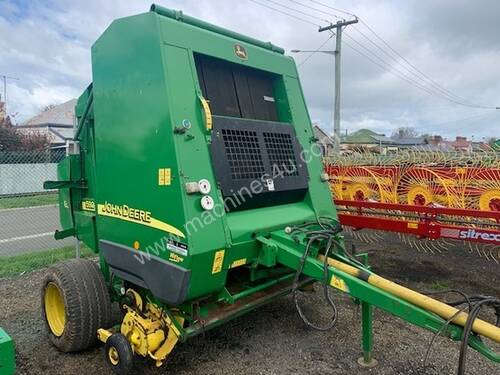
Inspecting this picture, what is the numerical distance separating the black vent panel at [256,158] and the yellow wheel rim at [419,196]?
3.34m

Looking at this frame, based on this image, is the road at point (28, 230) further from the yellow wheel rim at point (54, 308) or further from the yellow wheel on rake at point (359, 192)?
the yellow wheel on rake at point (359, 192)

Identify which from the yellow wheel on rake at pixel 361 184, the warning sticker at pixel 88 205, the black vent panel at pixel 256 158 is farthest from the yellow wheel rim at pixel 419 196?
the warning sticker at pixel 88 205

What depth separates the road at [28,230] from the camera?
757cm

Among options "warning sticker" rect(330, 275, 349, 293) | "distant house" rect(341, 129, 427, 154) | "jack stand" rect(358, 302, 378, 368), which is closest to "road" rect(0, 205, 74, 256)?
"jack stand" rect(358, 302, 378, 368)

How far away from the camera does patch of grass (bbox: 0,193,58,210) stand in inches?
533

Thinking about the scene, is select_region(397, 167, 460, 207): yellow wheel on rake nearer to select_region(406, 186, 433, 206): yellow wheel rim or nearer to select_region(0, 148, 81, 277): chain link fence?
select_region(406, 186, 433, 206): yellow wheel rim

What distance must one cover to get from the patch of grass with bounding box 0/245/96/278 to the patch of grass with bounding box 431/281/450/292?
15.7ft

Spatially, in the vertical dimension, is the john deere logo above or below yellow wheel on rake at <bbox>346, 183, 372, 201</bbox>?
above

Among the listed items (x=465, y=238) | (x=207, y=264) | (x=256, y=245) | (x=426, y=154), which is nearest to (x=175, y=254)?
(x=207, y=264)

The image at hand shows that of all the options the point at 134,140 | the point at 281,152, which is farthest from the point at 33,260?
the point at 281,152

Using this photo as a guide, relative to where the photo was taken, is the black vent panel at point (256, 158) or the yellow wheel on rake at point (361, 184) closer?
the black vent panel at point (256, 158)

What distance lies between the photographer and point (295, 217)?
328cm

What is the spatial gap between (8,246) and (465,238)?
303 inches

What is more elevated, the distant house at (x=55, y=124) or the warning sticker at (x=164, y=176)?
the distant house at (x=55, y=124)
